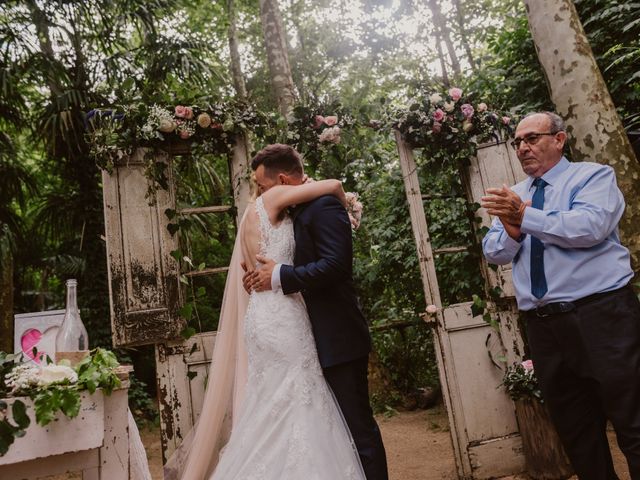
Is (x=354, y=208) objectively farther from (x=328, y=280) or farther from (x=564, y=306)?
(x=564, y=306)

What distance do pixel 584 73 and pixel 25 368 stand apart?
138 inches

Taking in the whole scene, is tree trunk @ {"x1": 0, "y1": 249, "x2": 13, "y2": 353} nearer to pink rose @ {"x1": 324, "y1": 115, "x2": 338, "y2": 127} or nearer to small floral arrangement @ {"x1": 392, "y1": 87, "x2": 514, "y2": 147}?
pink rose @ {"x1": 324, "y1": 115, "x2": 338, "y2": 127}

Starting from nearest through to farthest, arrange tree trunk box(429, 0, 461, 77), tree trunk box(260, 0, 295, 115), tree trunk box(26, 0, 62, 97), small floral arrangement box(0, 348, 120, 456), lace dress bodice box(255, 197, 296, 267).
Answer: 1. small floral arrangement box(0, 348, 120, 456)
2. lace dress bodice box(255, 197, 296, 267)
3. tree trunk box(260, 0, 295, 115)
4. tree trunk box(26, 0, 62, 97)
5. tree trunk box(429, 0, 461, 77)

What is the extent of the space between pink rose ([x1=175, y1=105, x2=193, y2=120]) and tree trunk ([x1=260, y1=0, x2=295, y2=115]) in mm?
2467

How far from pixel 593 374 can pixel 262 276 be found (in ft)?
4.81

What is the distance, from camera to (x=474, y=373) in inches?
144

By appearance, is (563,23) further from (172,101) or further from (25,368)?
(25,368)

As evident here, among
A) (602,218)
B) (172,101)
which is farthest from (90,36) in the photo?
(602,218)

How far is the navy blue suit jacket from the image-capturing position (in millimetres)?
2232

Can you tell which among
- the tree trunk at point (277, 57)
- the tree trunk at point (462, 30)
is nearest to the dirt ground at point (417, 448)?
the tree trunk at point (277, 57)

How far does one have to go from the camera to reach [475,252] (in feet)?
13.0

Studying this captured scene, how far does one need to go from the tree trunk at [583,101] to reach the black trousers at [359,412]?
2055 mm

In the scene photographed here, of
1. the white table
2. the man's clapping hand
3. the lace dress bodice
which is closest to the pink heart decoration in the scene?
the white table

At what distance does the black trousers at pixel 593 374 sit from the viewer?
200 centimetres
